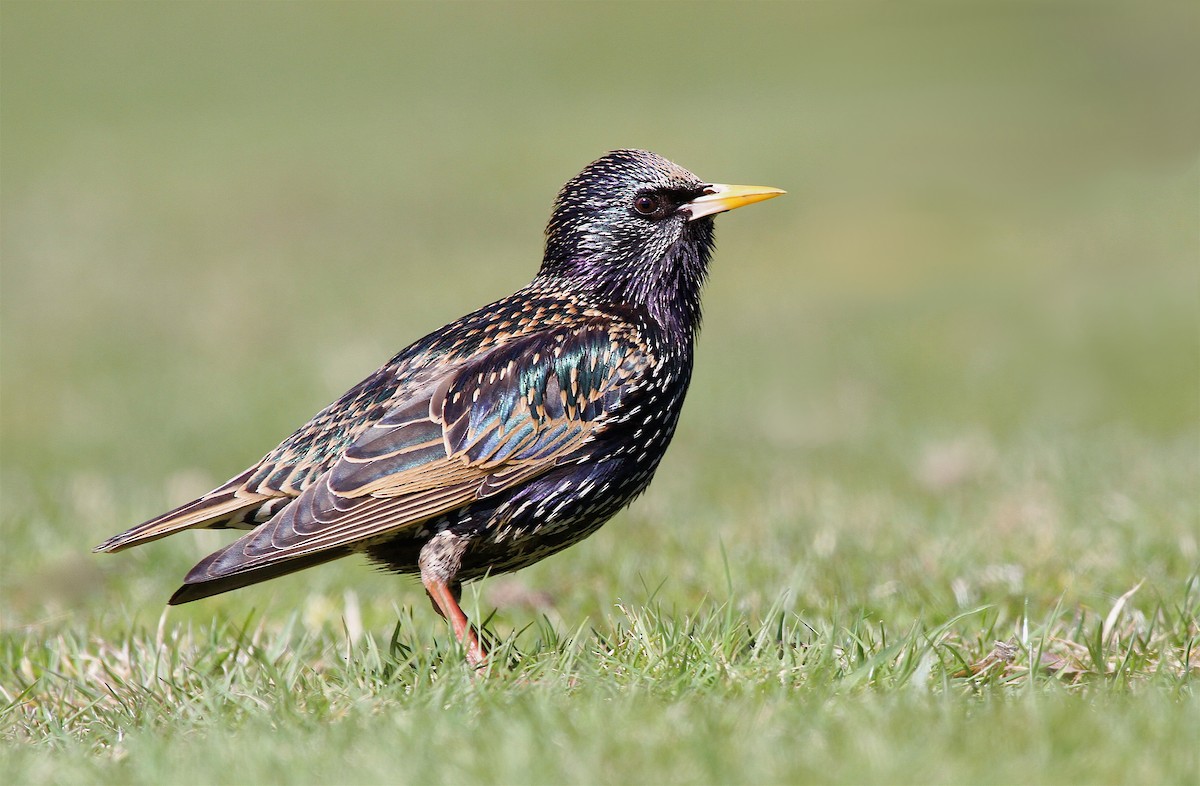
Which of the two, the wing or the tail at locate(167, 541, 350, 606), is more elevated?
the wing

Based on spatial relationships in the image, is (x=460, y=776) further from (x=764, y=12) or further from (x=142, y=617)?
(x=764, y=12)

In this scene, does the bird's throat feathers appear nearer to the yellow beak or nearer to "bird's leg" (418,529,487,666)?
the yellow beak

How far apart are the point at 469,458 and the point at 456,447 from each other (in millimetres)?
61

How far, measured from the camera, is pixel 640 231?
219 inches

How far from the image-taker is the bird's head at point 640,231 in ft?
18.1

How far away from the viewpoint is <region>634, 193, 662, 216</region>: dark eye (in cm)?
561

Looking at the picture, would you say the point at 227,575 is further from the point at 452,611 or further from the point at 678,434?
the point at 678,434

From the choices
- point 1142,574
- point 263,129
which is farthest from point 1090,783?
point 263,129

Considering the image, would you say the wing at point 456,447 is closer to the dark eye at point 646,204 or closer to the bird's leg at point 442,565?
the bird's leg at point 442,565

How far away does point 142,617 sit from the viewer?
6.37m

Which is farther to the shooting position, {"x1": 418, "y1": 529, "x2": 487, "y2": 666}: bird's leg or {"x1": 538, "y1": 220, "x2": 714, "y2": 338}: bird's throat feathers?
{"x1": 538, "y1": 220, "x2": 714, "y2": 338}: bird's throat feathers

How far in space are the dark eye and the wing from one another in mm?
644

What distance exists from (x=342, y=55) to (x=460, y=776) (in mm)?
34267

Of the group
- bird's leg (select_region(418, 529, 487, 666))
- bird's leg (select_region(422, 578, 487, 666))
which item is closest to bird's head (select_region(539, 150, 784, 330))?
bird's leg (select_region(418, 529, 487, 666))
